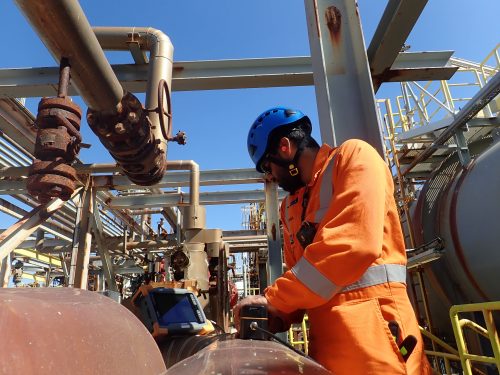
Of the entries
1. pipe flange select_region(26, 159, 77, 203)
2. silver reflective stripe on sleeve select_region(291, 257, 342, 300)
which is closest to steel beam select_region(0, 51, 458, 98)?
pipe flange select_region(26, 159, 77, 203)

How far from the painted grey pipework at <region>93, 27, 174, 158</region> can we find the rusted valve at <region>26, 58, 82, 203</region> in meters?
1.11

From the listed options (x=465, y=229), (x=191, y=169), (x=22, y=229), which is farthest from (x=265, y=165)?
(x=191, y=169)

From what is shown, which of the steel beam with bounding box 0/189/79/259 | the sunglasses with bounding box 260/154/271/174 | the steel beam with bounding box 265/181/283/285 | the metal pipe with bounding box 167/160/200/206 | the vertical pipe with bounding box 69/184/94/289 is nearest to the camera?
the sunglasses with bounding box 260/154/271/174

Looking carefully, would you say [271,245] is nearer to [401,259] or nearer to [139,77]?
[139,77]

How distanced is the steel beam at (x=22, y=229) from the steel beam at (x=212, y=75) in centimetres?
135

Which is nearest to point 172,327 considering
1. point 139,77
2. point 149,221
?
point 139,77

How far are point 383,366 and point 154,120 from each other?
112 inches

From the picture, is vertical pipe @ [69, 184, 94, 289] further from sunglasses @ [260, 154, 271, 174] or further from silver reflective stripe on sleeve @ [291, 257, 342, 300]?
silver reflective stripe on sleeve @ [291, 257, 342, 300]

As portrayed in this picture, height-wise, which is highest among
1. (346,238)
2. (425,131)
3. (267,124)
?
(425,131)

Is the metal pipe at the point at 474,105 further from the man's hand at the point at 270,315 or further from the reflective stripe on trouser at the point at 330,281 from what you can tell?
the man's hand at the point at 270,315

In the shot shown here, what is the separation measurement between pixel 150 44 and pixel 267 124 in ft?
7.70

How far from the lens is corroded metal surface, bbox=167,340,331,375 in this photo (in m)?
0.97

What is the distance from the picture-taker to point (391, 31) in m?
2.92

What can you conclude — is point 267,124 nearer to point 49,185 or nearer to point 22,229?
point 49,185
